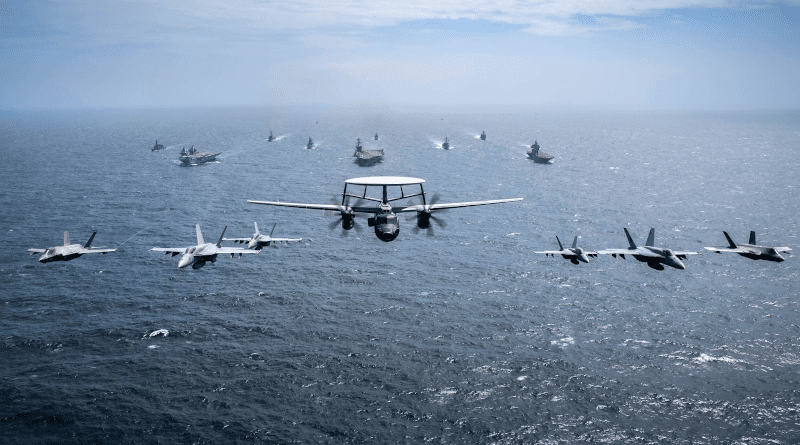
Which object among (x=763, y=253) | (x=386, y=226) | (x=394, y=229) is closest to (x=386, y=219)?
(x=386, y=226)

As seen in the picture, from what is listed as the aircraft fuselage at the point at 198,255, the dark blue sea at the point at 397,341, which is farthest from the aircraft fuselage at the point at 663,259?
the aircraft fuselage at the point at 198,255

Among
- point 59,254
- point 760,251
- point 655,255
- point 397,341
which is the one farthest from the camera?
point 397,341

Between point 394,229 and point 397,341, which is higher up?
point 394,229

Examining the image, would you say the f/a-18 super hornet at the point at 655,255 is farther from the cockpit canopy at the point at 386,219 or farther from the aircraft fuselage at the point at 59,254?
the aircraft fuselage at the point at 59,254

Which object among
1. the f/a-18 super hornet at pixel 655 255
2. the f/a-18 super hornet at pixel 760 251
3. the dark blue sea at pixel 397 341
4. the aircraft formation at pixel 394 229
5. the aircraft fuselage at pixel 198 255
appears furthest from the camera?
the aircraft fuselage at pixel 198 255

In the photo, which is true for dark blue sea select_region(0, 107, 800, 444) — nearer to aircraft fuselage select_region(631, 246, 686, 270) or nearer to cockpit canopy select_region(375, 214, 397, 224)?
aircraft fuselage select_region(631, 246, 686, 270)

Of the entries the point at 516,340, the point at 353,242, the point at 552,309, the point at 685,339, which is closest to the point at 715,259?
the point at 685,339

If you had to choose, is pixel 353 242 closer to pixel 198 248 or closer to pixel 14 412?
pixel 198 248

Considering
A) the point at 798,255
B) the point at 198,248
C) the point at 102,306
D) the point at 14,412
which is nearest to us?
the point at 14,412

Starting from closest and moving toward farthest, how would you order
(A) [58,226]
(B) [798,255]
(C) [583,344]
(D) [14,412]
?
(D) [14,412] < (C) [583,344] < (B) [798,255] < (A) [58,226]

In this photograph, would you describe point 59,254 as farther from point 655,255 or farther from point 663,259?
point 663,259

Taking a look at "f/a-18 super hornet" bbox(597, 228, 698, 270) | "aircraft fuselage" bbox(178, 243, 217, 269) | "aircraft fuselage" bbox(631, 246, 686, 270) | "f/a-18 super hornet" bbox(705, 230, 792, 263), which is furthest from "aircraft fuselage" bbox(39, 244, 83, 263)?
"f/a-18 super hornet" bbox(705, 230, 792, 263)
